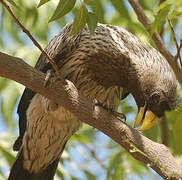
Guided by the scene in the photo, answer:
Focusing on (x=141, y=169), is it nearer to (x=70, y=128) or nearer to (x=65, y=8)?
(x=70, y=128)

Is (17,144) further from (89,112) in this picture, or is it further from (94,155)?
(89,112)

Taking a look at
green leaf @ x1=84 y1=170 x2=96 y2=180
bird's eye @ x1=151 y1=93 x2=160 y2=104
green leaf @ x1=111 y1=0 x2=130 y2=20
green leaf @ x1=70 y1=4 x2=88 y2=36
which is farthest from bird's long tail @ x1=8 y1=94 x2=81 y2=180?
green leaf @ x1=70 y1=4 x2=88 y2=36

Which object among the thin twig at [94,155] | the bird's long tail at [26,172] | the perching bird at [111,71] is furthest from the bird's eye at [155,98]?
the thin twig at [94,155]

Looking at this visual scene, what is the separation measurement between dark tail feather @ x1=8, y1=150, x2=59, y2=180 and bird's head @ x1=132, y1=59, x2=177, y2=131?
3.45 ft

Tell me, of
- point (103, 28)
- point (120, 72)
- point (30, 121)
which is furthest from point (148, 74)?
point (30, 121)

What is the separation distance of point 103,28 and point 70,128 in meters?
0.95

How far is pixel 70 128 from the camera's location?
3570 mm

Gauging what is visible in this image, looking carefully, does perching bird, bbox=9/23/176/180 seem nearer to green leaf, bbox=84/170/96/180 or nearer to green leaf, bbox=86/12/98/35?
green leaf, bbox=84/170/96/180

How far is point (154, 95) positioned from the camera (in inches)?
120

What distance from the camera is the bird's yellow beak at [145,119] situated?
2964mm

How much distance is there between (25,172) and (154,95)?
1410 millimetres

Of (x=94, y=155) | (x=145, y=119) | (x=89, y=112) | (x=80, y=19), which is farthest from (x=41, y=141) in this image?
(x=80, y=19)

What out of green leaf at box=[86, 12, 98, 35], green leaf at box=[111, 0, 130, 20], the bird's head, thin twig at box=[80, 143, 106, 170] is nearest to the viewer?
green leaf at box=[86, 12, 98, 35]

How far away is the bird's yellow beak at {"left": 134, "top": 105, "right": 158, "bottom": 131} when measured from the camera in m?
2.96
